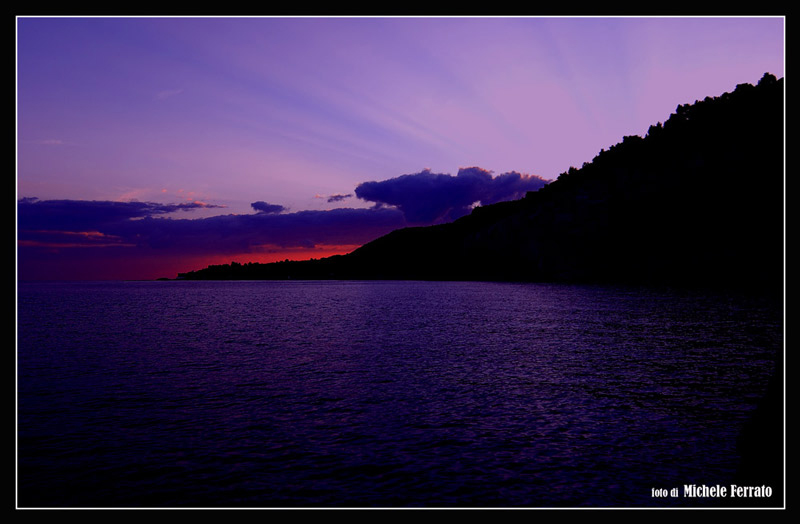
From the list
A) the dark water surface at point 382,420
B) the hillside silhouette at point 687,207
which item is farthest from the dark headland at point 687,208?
the dark water surface at point 382,420

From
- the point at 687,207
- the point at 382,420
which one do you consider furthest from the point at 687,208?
the point at 382,420

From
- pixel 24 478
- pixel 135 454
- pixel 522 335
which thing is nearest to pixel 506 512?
pixel 135 454

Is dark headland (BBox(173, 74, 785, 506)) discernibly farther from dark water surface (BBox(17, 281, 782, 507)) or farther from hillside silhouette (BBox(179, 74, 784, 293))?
dark water surface (BBox(17, 281, 782, 507))

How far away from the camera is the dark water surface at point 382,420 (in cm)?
1437

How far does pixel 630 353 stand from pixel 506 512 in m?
29.0

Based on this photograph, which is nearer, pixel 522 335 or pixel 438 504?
pixel 438 504

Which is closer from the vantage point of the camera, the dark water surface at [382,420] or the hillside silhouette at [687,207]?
the dark water surface at [382,420]

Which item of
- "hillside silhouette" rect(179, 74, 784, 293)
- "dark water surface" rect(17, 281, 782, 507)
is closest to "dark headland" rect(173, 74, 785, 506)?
"hillside silhouette" rect(179, 74, 784, 293)

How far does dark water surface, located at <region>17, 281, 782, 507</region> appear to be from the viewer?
1437cm

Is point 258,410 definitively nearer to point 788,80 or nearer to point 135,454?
point 135,454

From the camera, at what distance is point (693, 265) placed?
161750 mm

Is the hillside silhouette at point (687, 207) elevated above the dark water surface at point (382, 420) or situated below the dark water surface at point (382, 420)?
above

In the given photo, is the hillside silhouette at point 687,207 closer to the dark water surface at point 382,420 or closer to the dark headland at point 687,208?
the dark headland at point 687,208

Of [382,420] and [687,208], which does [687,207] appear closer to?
[687,208]
